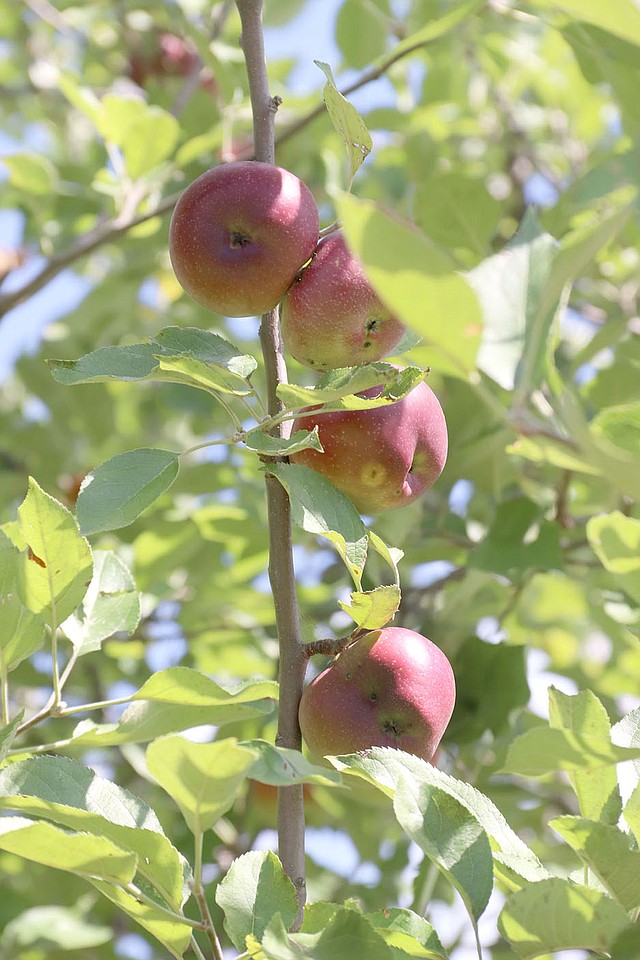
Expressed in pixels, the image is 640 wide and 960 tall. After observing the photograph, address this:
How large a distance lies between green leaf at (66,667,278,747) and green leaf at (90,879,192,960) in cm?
11

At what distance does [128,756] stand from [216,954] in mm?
Result: 1013

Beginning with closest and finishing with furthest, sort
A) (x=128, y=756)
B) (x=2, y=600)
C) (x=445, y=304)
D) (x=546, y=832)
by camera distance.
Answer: (x=445, y=304) < (x=2, y=600) < (x=128, y=756) < (x=546, y=832)

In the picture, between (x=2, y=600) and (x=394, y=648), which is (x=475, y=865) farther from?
(x=2, y=600)

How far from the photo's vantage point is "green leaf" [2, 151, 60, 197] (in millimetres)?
1854

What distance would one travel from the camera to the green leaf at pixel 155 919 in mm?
749

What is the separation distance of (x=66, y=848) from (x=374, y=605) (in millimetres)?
305

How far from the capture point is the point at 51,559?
864 millimetres

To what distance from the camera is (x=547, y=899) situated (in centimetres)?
68

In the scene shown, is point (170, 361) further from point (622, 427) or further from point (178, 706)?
point (622, 427)

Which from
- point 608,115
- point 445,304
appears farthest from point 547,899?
point 608,115

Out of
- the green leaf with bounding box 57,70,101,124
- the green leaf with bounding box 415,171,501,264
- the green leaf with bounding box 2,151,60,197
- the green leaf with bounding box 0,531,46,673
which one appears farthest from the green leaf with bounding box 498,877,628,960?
the green leaf with bounding box 2,151,60,197

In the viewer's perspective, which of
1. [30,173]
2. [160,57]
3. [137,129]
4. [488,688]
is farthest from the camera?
[160,57]

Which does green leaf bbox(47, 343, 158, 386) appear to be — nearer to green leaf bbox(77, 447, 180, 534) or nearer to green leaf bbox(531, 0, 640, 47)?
green leaf bbox(77, 447, 180, 534)

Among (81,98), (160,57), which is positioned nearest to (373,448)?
(81,98)
